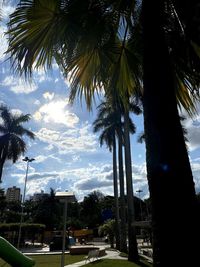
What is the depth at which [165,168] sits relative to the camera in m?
3.12

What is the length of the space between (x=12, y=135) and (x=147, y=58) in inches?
1440

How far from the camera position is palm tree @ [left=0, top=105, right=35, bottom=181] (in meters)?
37.6

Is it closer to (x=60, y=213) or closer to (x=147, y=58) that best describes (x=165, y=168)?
(x=147, y=58)

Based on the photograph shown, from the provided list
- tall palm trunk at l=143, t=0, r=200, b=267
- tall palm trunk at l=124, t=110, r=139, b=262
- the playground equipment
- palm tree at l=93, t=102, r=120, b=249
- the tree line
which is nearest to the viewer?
tall palm trunk at l=143, t=0, r=200, b=267

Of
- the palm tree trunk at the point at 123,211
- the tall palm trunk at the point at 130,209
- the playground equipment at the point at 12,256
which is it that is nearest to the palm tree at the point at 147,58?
the playground equipment at the point at 12,256

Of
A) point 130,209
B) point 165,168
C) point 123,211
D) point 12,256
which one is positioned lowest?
point 12,256

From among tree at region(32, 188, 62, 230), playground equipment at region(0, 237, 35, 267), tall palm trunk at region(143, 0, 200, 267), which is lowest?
playground equipment at region(0, 237, 35, 267)

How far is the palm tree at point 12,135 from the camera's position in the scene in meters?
37.6

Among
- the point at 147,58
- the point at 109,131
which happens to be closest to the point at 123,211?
the point at 109,131

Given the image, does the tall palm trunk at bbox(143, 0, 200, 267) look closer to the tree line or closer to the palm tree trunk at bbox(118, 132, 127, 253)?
the palm tree trunk at bbox(118, 132, 127, 253)

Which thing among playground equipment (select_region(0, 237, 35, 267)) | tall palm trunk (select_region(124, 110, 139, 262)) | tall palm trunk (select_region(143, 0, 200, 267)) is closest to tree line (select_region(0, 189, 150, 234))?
tall palm trunk (select_region(124, 110, 139, 262))

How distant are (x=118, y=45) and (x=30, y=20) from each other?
63.9 inches

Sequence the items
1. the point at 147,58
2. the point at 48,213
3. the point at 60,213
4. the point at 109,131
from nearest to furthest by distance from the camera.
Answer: the point at 147,58, the point at 109,131, the point at 48,213, the point at 60,213

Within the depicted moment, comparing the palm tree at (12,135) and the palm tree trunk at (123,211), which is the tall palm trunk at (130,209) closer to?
the palm tree trunk at (123,211)
